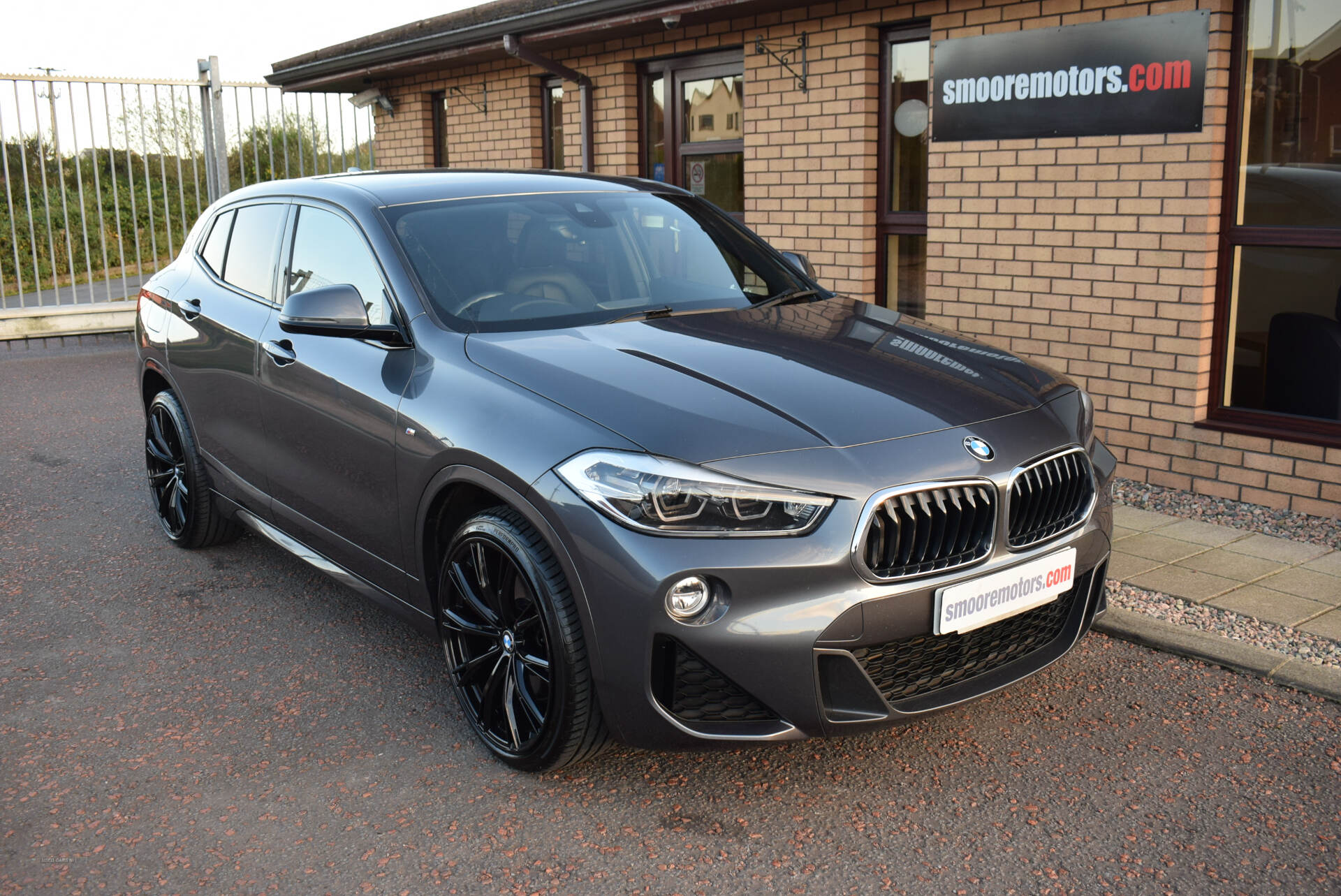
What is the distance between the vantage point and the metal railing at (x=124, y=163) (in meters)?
13.1

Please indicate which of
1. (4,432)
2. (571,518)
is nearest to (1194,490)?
(571,518)

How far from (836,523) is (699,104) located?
6.89 m

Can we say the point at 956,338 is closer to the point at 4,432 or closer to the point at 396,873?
the point at 396,873

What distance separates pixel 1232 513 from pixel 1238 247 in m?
1.33

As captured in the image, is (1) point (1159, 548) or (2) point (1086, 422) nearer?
(2) point (1086, 422)

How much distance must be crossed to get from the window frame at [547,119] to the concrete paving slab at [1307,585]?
751cm

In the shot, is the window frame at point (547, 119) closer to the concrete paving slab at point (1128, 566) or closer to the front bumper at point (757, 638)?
the concrete paving slab at point (1128, 566)

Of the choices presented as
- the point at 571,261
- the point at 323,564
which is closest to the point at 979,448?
the point at 571,261

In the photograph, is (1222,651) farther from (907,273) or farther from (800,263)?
(907,273)

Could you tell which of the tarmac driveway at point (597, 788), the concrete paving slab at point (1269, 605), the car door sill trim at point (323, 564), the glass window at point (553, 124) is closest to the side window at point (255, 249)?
the car door sill trim at point (323, 564)

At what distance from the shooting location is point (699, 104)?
9148mm

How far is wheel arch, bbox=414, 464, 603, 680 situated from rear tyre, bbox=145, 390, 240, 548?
2077mm

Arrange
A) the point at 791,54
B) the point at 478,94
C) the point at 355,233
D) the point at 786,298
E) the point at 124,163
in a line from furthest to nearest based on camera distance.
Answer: the point at 124,163, the point at 478,94, the point at 791,54, the point at 786,298, the point at 355,233

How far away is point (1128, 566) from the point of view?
197 inches
